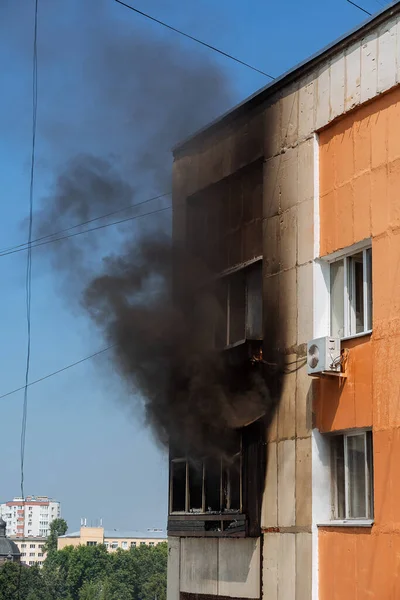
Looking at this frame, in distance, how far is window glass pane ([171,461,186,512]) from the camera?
1467cm

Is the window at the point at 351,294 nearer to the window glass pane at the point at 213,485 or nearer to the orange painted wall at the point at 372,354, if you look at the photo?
the orange painted wall at the point at 372,354

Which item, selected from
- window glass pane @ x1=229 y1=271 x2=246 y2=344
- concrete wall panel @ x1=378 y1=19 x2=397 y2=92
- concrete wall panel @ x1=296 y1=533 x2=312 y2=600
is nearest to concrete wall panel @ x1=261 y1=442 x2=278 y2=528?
concrete wall panel @ x1=296 y1=533 x2=312 y2=600

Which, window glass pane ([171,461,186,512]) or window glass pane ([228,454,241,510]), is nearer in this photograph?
window glass pane ([228,454,241,510])

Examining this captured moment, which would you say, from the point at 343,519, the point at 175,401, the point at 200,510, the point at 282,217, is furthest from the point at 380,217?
the point at 200,510

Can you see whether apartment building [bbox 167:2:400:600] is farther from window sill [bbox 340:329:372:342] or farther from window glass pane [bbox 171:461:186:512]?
window glass pane [bbox 171:461:186:512]

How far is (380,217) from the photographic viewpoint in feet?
35.6

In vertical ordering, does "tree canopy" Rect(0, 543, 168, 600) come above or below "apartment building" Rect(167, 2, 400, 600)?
below

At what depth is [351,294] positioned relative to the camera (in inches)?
457

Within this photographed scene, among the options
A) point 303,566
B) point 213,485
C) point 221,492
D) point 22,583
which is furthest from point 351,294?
point 22,583

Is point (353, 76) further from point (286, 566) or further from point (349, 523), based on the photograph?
point (286, 566)

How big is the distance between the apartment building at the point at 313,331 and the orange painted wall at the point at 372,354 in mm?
19

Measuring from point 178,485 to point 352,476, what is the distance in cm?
439

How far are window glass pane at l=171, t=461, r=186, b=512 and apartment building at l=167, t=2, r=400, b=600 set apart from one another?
18 cm

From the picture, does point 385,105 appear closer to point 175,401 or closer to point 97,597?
point 175,401
